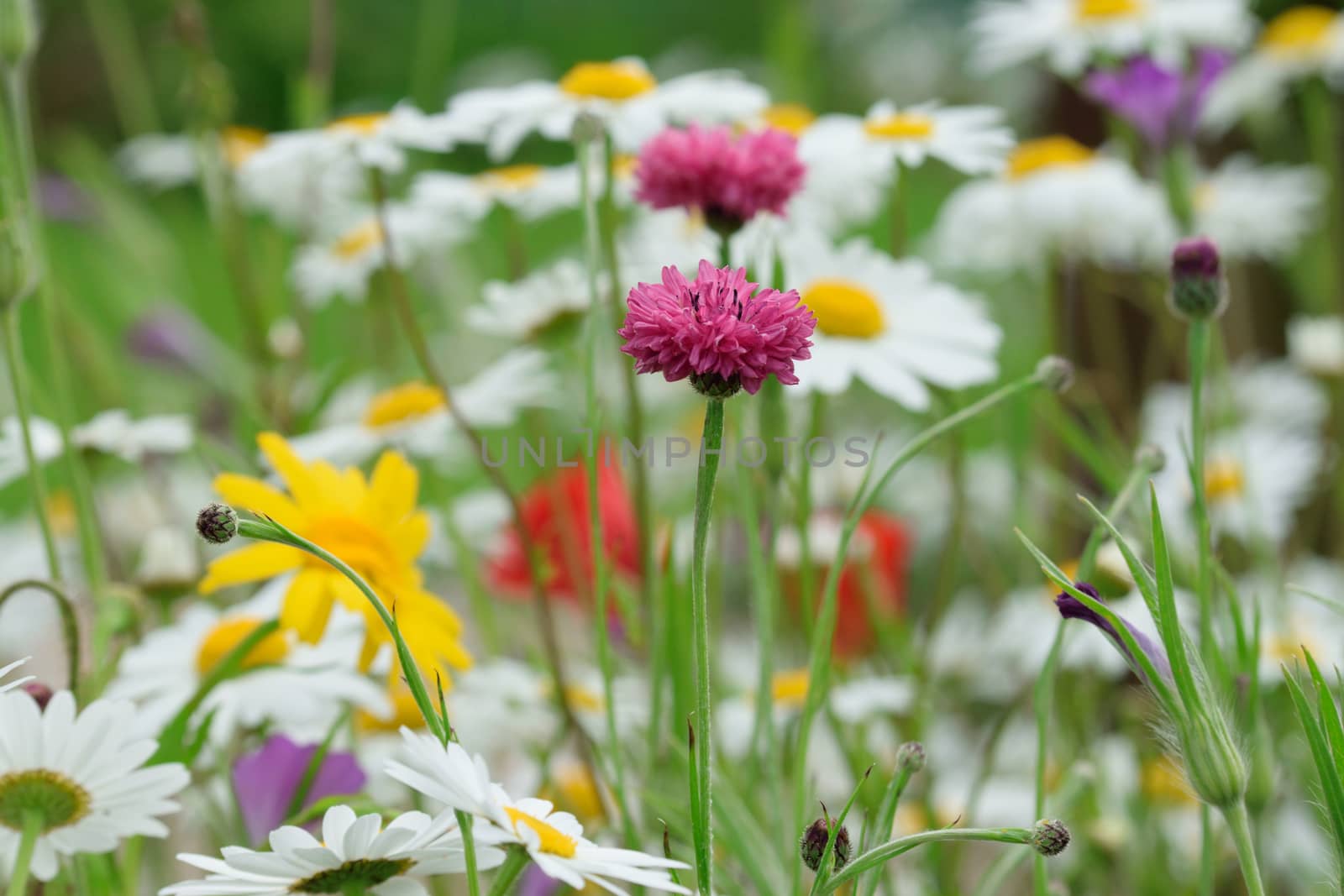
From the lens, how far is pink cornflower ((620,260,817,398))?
0.64 ft

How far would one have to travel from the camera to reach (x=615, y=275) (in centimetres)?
40

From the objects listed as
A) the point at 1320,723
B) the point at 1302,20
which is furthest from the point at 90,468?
the point at 1302,20

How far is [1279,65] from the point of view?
79 centimetres

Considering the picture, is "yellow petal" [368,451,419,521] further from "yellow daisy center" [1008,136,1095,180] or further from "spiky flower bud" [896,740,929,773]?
"yellow daisy center" [1008,136,1095,180]

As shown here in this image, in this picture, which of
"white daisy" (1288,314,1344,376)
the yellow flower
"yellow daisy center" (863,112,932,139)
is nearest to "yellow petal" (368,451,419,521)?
the yellow flower

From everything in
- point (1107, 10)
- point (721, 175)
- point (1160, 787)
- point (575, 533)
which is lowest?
point (1160, 787)

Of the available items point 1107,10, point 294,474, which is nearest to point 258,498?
point 294,474

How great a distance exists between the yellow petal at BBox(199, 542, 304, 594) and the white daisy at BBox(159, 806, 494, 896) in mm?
81

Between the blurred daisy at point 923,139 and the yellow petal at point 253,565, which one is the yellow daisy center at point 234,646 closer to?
the yellow petal at point 253,565

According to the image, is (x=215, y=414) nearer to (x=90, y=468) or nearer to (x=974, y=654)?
(x=90, y=468)

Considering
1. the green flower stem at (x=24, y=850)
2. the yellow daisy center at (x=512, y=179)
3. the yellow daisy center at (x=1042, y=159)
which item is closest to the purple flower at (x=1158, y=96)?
the yellow daisy center at (x=1042, y=159)

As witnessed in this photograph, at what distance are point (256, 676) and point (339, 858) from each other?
0.15 metres

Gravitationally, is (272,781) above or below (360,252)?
below

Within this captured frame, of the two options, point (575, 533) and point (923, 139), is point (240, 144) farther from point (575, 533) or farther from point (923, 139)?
point (923, 139)
